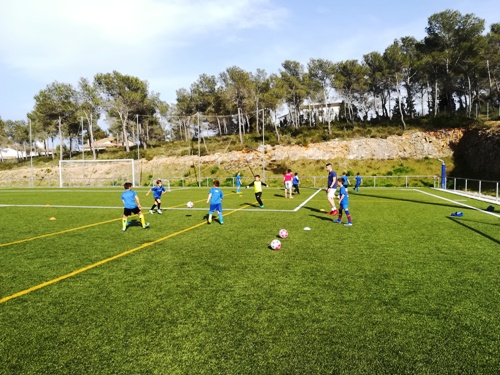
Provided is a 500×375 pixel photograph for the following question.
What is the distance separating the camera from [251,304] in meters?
4.94

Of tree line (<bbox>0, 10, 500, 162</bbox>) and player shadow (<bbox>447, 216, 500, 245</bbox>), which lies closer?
player shadow (<bbox>447, 216, 500, 245</bbox>)

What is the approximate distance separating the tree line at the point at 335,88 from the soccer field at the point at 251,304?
37377 mm

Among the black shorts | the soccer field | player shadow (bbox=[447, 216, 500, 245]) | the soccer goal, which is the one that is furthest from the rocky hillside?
the black shorts

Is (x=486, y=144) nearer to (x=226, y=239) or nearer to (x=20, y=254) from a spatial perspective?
(x=226, y=239)

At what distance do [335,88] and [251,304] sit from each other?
179ft

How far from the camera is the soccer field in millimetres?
3510

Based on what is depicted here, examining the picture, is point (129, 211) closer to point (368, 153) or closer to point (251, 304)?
point (251, 304)

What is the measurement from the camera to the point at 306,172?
4391cm

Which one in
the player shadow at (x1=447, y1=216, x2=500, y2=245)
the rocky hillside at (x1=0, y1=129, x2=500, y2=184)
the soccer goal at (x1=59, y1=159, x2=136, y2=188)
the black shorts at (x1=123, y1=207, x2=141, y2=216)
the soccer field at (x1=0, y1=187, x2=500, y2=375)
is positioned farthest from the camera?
the soccer goal at (x1=59, y1=159, x2=136, y2=188)

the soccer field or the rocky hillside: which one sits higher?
the rocky hillside

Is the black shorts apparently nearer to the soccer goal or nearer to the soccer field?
the soccer field

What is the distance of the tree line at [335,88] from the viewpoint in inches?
1762

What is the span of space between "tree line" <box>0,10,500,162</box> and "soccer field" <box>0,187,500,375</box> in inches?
1472

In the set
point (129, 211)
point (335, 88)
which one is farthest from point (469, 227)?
point (335, 88)
